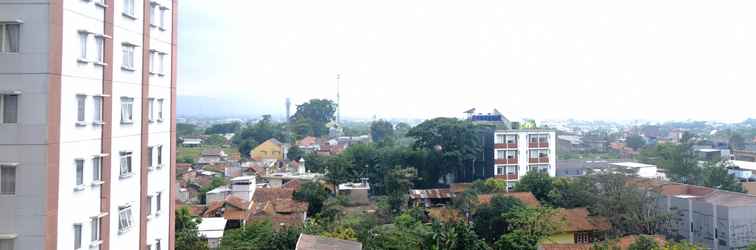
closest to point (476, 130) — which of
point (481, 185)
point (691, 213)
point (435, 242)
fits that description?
point (481, 185)

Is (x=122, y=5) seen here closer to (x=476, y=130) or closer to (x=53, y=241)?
(x=53, y=241)

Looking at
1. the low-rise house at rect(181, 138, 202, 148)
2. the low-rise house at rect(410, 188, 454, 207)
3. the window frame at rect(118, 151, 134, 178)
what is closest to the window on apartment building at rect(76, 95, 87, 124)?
the window frame at rect(118, 151, 134, 178)

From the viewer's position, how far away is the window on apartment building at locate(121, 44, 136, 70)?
8.27 metres

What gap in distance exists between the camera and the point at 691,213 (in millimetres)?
22812

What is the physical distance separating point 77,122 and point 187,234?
12.1 m

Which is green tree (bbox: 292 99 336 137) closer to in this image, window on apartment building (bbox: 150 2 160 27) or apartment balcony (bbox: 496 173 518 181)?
apartment balcony (bbox: 496 173 518 181)

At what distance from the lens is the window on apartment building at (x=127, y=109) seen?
8.31m

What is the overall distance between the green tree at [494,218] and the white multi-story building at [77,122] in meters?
15.4

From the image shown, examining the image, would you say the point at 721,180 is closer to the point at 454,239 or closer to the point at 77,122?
the point at 454,239

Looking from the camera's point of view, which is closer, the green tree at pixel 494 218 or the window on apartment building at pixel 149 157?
the window on apartment building at pixel 149 157

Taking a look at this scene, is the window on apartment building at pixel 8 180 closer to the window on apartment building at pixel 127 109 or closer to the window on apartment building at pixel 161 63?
the window on apartment building at pixel 127 109

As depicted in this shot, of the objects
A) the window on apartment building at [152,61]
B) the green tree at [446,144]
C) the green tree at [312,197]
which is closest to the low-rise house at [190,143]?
the green tree at [446,144]

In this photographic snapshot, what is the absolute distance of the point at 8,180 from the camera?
6.62 metres

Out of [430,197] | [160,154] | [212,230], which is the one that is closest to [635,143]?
[430,197]
